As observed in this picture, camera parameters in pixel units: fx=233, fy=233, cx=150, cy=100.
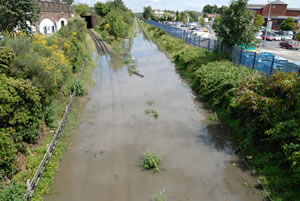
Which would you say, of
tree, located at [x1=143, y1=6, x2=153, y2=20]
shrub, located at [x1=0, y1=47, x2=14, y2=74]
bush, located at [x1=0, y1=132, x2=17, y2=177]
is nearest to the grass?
bush, located at [x1=0, y1=132, x2=17, y2=177]

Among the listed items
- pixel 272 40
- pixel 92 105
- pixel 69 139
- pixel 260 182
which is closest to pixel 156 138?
pixel 69 139

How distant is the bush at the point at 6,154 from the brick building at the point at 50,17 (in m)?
25.5

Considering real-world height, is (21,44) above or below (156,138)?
above

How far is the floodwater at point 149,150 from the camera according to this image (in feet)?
22.0

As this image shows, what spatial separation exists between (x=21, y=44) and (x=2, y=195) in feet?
19.4

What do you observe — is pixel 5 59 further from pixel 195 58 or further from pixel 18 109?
pixel 195 58

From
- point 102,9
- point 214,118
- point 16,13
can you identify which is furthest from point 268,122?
point 102,9

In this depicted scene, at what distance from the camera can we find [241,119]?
9.68 metres

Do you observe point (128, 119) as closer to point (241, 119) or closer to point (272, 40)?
point (241, 119)

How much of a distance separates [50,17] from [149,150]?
31935 mm

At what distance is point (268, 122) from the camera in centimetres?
805

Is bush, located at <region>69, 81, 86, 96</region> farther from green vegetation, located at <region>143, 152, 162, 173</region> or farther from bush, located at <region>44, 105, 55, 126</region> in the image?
green vegetation, located at <region>143, 152, 162, 173</region>

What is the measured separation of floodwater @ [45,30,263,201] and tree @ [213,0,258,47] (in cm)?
514

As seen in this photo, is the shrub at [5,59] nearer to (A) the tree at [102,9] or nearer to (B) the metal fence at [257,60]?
A: (B) the metal fence at [257,60]
